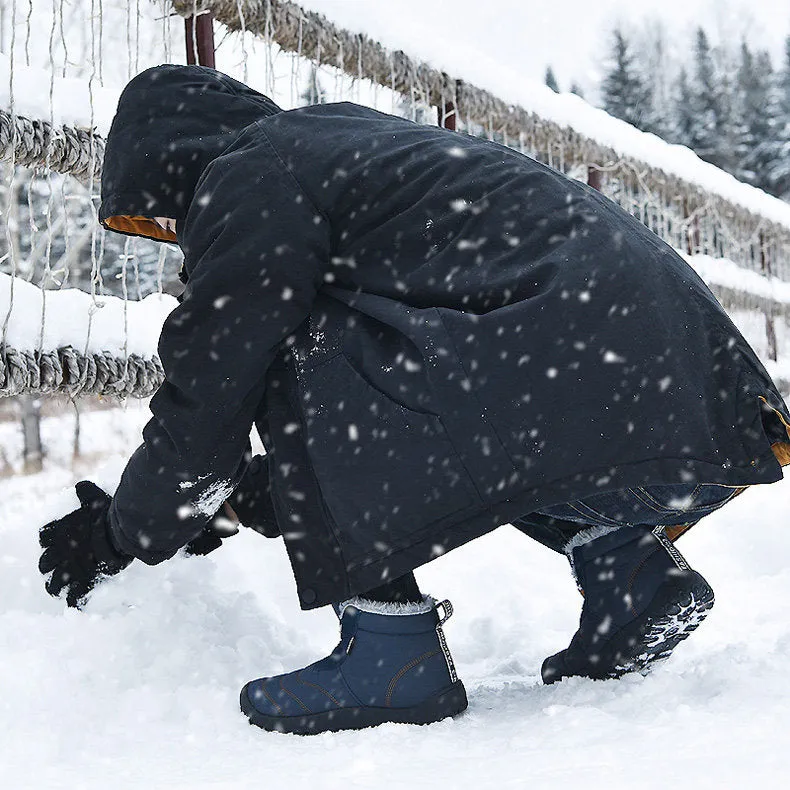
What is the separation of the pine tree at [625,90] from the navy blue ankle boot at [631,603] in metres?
28.6

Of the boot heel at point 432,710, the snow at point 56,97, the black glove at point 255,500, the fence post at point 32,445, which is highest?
the snow at point 56,97

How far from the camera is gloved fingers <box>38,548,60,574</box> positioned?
5.28ft

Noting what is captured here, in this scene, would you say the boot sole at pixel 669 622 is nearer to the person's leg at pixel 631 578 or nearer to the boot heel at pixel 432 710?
the person's leg at pixel 631 578

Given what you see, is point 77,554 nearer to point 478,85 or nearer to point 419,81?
point 419,81

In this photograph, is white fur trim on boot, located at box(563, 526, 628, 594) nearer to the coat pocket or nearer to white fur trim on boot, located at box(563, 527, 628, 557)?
white fur trim on boot, located at box(563, 527, 628, 557)

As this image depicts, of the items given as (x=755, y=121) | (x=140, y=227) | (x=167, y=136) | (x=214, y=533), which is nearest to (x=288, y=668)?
(x=214, y=533)

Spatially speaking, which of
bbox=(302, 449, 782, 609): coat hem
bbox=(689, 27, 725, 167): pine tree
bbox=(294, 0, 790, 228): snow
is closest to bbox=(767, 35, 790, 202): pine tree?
bbox=(689, 27, 725, 167): pine tree

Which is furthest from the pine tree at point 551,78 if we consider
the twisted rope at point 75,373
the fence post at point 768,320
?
the twisted rope at point 75,373

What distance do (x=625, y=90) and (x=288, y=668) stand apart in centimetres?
2993

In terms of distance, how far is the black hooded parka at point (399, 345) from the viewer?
4.00 ft

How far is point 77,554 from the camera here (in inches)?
64.3

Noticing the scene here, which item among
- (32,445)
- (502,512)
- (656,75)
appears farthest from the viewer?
(656,75)

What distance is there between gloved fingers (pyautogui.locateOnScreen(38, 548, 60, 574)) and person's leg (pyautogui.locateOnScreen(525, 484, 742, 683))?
0.83 m

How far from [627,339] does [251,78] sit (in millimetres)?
1783
